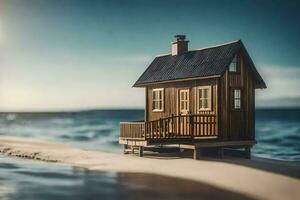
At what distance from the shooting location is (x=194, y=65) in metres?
21.3

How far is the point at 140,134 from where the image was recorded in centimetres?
1991

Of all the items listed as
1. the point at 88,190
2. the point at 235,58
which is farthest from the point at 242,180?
the point at 235,58

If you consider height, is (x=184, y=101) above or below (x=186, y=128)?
above

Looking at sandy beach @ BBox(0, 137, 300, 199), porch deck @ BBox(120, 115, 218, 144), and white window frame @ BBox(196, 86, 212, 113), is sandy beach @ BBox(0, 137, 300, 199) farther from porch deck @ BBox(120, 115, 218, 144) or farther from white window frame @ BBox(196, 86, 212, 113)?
white window frame @ BBox(196, 86, 212, 113)

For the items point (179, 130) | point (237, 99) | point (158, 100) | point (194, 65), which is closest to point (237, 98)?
point (237, 99)

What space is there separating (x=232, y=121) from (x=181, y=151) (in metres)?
4.44

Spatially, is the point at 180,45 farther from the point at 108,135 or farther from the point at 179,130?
the point at 108,135

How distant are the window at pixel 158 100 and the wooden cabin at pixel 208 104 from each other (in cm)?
26

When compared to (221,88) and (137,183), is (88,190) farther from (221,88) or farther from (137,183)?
(221,88)

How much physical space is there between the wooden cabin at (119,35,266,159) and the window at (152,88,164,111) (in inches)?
10.2

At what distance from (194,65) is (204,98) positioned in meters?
1.85

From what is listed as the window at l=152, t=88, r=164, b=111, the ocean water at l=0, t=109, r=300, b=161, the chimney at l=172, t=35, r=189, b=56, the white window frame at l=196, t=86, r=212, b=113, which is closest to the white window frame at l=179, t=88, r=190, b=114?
the white window frame at l=196, t=86, r=212, b=113

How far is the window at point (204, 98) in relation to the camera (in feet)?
65.7

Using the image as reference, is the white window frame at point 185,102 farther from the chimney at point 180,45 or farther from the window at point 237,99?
the chimney at point 180,45
